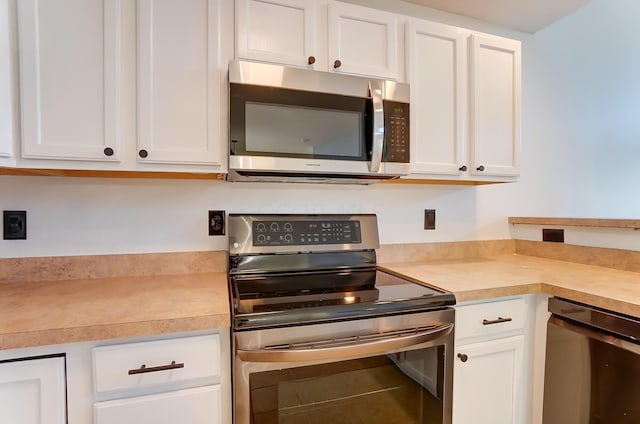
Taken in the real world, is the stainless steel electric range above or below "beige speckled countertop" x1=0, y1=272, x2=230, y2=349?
below

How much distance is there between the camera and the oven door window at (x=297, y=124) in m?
1.20

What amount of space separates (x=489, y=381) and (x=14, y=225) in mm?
1990

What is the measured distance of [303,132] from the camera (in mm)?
1274

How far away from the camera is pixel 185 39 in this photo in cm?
118

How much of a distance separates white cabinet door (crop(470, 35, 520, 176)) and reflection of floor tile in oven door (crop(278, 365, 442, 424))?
1.07 m

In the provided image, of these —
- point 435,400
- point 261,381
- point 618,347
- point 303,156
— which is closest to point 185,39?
point 303,156

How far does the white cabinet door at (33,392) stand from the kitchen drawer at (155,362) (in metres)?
0.09

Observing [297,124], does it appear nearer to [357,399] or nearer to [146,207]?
[146,207]

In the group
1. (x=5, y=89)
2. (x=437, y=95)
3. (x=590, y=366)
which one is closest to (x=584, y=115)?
(x=437, y=95)

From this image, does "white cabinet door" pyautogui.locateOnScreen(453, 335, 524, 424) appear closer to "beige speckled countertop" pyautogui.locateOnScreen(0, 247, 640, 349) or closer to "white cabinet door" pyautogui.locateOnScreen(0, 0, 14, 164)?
"beige speckled countertop" pyautogui.locateOnScreen(0, 247, 640, 349)

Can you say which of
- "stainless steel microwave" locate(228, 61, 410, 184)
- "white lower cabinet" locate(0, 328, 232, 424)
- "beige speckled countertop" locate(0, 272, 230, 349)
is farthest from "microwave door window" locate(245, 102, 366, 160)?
"white lower cabinet" locate(0, 328, 232, 424)

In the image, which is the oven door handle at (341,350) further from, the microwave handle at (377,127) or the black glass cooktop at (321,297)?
the microwave handle at (377,127)

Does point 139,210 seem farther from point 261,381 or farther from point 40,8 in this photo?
point 261,381

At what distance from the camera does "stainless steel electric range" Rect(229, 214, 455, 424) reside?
96cm
